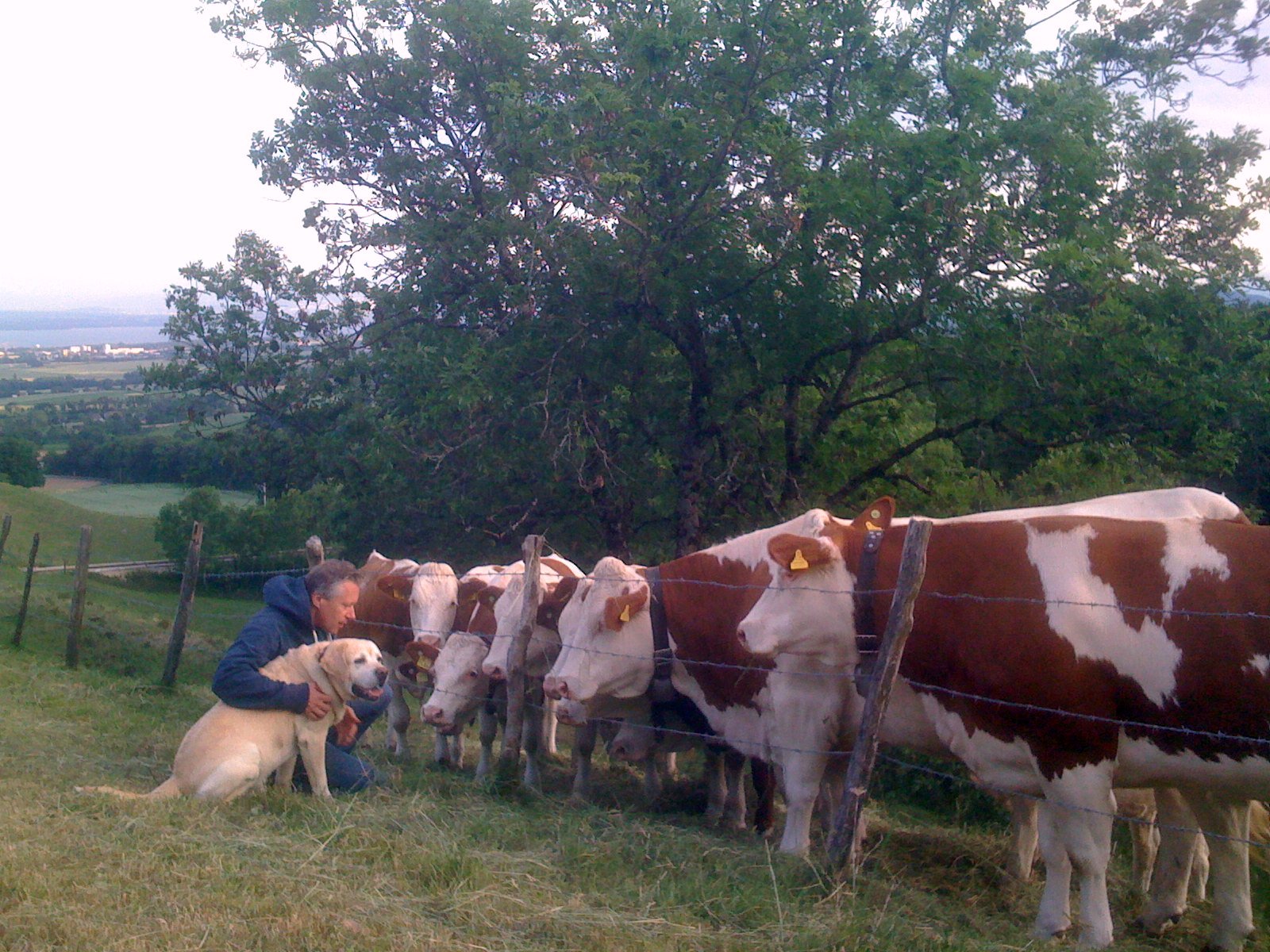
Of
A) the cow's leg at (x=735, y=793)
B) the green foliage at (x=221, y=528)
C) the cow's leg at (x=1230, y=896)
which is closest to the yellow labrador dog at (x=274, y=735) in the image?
the cow's leg at (x=735, y=793)

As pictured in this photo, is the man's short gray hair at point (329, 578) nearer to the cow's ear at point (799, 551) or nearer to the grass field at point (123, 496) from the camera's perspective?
the cow's ear at point (799, 551)

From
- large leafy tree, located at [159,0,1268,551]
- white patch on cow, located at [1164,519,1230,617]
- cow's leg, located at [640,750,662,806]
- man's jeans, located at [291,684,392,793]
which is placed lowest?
cow's leg, located at [640,750,662,806]

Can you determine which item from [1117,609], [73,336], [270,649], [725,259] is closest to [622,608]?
[270,649]

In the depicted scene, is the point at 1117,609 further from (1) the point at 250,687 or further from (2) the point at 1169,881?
(1) the point at 250,687

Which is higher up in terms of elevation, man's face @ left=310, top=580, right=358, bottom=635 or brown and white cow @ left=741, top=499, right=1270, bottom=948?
brown and white cow @ left=741, top=499, right=1270, bottom=948

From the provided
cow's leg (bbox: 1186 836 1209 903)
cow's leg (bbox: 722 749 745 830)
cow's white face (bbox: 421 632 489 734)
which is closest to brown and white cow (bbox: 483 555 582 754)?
cow's white face (bbox: 421 632 489 734)

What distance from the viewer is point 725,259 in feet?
36.7

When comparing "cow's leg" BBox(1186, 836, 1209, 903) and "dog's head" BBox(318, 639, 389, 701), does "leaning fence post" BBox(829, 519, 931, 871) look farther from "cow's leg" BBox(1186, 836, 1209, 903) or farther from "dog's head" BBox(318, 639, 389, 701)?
"dog's head" BBox(318, 639, 389, 701)

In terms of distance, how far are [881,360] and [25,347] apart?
78.2 metres

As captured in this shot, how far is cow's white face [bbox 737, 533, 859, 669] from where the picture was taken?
6.12 m

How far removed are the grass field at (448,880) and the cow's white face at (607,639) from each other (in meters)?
0.79

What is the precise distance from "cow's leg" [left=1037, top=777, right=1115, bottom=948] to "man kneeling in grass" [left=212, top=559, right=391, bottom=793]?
3888 millimetres

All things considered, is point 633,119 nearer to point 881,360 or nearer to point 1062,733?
point 881,360

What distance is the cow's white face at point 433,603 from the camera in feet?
29.3
